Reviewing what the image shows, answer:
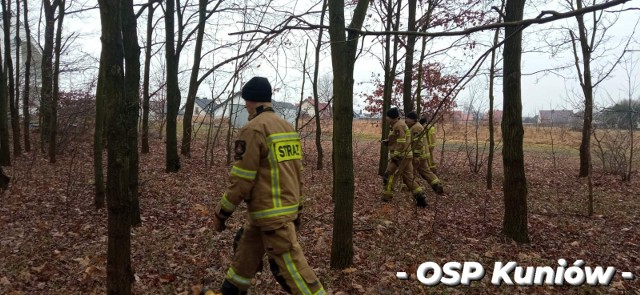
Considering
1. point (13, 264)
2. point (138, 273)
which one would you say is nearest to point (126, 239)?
point (138, 273)

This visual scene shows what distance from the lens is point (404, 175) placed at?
9.00m

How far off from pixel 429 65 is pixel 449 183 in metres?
4.50

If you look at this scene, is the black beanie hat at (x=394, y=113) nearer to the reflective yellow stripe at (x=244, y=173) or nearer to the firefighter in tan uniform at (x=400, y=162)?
the firefighter in tan uniform at (x=400, y=162)

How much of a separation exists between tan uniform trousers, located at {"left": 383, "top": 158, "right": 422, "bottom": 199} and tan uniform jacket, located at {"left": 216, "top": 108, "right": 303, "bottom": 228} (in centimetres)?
548

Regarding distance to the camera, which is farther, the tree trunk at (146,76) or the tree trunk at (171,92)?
the tree trunk at (146,76)

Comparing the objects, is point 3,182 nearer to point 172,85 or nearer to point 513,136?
point 172,85

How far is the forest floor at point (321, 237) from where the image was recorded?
4.72 meters

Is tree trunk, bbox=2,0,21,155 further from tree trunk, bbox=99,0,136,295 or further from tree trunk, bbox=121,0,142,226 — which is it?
tree trunk, bbox=99,0,136,295

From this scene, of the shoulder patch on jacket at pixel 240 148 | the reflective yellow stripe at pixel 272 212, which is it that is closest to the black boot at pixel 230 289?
the reflective yellow stripe at pixel 272 212

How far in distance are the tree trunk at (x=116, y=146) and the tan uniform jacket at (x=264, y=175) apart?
0.78m

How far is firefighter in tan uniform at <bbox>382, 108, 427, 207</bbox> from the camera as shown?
887cm

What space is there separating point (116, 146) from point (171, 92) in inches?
402

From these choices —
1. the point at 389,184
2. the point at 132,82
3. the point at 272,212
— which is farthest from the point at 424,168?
the point at 272,212

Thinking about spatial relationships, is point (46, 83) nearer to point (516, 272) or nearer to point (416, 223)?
point (416, 223)
